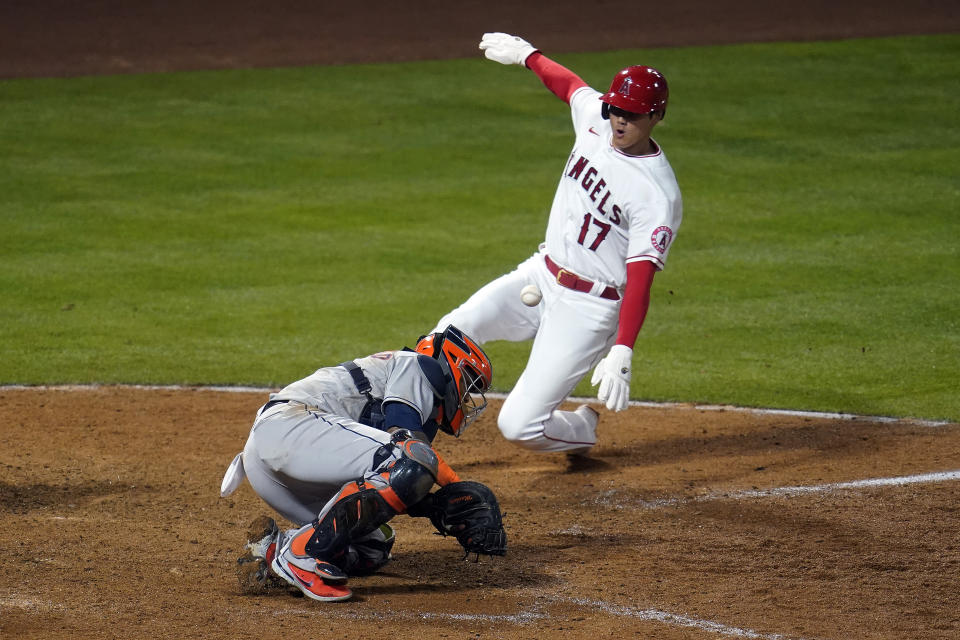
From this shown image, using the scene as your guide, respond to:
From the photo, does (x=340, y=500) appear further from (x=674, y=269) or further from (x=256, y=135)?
(x=256, y=135)

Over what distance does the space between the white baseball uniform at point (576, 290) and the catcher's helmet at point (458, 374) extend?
1.07m

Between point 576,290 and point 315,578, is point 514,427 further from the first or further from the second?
point 315,578

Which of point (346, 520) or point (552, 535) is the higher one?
point (346, 520)

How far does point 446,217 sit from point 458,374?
6667 millimetres

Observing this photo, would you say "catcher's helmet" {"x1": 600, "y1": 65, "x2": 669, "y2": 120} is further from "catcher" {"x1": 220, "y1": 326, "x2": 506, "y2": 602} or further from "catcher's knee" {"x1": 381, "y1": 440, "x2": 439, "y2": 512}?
"catcher's knee" {"x1": 381, "y1": 440, "x2": 439, "y2": 512}

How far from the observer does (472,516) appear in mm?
4305

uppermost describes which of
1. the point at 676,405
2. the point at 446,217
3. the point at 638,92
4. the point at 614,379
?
the point at 638,92

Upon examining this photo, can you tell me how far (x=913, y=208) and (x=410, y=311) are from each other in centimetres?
519

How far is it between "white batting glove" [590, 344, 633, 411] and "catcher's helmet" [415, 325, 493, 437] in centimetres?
70

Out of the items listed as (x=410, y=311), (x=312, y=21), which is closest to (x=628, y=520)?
(x=410, y=311)

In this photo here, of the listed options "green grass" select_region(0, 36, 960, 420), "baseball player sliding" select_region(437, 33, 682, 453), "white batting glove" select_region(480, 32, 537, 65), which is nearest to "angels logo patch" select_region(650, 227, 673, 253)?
"baseball player sliding" select_region(437, 33, 682, 453)

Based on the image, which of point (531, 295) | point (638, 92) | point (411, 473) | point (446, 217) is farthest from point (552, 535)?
point (446, 217)

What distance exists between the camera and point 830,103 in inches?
578

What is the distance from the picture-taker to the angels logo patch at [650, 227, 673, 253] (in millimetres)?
5594
